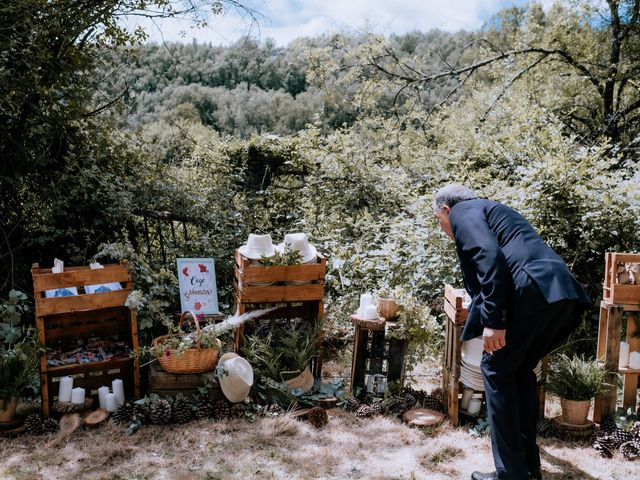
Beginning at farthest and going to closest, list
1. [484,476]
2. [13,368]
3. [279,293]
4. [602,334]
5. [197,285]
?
[197,285] < [279,293] < [602,334] < [13,368] < [484,476]

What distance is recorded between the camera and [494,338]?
8.61 feet

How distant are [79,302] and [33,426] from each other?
0.79 m

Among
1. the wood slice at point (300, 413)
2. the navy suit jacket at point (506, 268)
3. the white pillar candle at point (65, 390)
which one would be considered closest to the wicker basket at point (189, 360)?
the white pillar candle at point (65, 390)

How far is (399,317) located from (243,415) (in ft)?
4.14

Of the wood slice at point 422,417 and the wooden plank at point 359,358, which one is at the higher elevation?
the wooden plank at point 359,358

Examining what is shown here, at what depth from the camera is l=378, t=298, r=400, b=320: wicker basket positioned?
4004 mm

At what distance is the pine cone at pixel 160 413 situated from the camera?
3.55 meters

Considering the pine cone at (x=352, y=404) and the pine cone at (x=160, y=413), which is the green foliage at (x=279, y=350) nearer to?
the pine cone at (x=352, y=404)

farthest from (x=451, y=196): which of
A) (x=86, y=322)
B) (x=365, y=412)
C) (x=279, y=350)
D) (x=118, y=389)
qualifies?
(x=86, y=322)

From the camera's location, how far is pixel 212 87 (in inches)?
694

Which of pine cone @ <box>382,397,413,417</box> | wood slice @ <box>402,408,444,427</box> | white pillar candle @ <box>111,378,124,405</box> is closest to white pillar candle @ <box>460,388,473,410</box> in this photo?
wood slice @ <box>402,408,444,427</box>

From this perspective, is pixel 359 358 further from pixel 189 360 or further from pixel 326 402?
pixel 189 360

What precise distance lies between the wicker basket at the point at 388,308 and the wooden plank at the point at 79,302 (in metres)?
1.76

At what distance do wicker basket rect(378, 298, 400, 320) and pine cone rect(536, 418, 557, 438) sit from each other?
3.82ft
